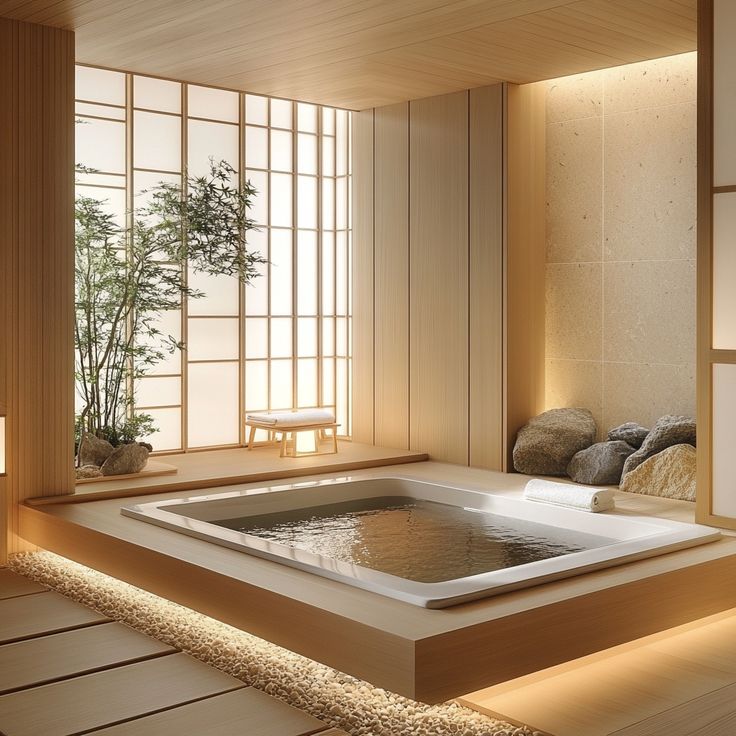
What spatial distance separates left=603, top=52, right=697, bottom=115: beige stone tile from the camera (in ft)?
18.9

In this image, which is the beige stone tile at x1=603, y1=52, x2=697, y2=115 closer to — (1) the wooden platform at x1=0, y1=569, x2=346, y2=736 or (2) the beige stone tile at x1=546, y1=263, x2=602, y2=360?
(2) the beige stone tile at x1=546, y1=263, x2=602, y2=360

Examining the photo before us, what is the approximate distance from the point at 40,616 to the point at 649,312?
3.80 meters

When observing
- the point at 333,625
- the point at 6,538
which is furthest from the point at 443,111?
the point at 333,625

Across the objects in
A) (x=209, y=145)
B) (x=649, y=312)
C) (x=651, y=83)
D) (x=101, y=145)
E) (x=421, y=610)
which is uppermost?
(x=651, y=83)

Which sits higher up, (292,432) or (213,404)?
(213,404)

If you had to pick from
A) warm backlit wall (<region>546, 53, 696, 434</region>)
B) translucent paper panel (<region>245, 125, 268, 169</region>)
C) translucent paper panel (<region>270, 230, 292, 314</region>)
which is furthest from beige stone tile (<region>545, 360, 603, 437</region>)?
translucent paper panel (<region>245, 125, 268, 169</region>)

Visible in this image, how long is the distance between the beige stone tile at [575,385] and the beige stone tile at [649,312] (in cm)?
16

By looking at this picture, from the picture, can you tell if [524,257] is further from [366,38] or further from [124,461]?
[124,461]

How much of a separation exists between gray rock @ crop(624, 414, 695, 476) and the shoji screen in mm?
920

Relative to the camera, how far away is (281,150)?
762 centimetres

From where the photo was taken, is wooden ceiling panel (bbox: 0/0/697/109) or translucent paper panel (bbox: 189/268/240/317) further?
translucent paper panel (bbox: 189/268/240/317)

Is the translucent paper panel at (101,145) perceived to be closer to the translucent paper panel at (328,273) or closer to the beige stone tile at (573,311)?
the translucent paper panel at (328,273)

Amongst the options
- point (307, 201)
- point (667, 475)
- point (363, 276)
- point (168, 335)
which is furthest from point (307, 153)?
point (667, 475)

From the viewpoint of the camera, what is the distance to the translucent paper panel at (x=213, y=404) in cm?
719
